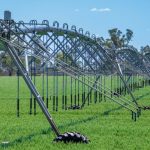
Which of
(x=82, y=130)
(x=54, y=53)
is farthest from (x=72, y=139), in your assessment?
(x=54, y=53)

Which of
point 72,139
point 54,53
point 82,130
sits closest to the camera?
point 72,139

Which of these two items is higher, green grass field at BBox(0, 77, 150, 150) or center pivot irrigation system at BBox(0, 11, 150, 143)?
center pivot irrigation system at BBox(0, 11, 150, 143)

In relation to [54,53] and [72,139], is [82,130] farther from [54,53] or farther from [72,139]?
[54,53]

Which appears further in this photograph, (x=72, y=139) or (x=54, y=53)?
(x=54, y=53)

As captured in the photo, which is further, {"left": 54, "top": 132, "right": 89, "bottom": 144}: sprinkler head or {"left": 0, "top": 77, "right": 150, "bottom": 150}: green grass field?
{"left": 54, "top": 132, "right": 89, "bottom": 144}: sprinkler head

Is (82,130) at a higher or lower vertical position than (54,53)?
lower

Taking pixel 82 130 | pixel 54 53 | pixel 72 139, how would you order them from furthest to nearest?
pixel 54 53 < pixel 82 130 < pixel 72 139

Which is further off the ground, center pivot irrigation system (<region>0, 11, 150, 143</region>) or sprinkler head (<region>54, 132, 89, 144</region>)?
center pivot irrigation system (<region>0, 11, 150, 143</region>)

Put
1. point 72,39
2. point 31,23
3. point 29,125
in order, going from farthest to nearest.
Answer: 1. point 72,39
2. point 31,23
3. point 29,125

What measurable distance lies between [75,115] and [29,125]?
3.00 metres

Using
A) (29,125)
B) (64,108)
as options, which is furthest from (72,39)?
(29,125)

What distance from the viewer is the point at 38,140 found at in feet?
31.7

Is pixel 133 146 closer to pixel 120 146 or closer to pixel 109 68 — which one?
pixel 120 146

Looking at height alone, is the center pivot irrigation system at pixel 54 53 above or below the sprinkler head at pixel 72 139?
above
